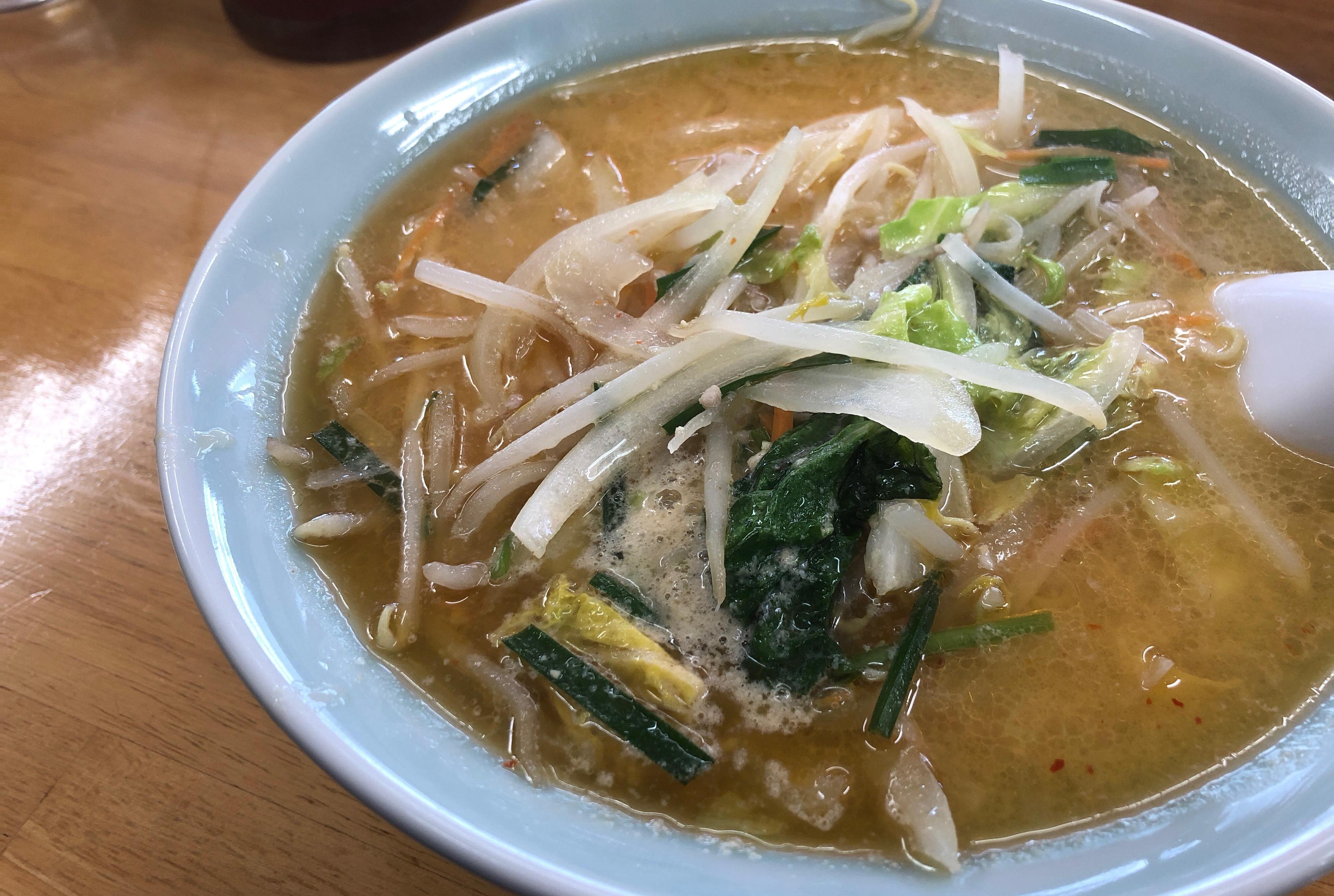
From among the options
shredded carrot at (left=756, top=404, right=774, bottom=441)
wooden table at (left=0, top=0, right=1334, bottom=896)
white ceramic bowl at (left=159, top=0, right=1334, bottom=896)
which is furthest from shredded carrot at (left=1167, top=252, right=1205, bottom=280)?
shredded carrot at (left=756, top=404, right=774, bottom=441)

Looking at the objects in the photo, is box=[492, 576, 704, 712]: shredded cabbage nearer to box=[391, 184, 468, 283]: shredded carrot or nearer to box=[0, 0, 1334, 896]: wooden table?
box=[0, 0, 1334, 896]: wooden table

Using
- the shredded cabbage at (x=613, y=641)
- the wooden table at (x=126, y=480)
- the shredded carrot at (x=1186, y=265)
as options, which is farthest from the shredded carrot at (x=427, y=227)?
the shredded carrot at (x=1186, y=265)

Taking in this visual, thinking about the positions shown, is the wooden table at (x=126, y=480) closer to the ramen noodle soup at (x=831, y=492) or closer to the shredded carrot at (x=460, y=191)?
the ramen noodle soup at (x=831, y=492)

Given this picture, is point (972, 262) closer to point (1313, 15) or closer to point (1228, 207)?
point (1228, 207)

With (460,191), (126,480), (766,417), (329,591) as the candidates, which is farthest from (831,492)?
(126,480)

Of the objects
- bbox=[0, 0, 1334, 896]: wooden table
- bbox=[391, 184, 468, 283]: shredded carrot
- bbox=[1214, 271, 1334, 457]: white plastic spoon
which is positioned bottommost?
bbox=[0, 0, 1334, 896]: wooden table

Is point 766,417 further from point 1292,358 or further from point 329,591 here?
point 1292,358

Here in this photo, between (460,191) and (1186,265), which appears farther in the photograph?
A: (460,191)

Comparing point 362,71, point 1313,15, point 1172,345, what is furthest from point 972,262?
point 362,71
